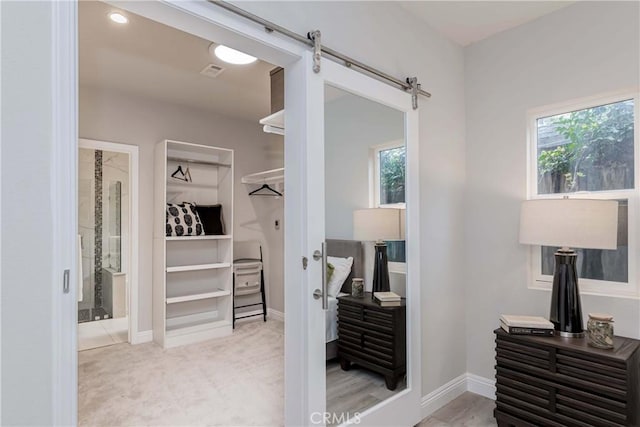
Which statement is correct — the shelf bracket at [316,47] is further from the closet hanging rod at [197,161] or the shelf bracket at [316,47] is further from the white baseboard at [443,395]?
the closet hanging rod at [197,161]

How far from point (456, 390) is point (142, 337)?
10.7ft

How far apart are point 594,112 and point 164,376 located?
3.82 metres

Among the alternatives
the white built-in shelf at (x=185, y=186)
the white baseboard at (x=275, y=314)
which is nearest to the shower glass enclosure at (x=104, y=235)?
the white built-in shelf at (x=185, y=186)

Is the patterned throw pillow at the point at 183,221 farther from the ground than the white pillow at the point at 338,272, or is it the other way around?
the patterned throw pillow at the point at 183,221

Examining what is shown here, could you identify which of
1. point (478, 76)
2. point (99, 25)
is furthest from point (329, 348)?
point (99, 25)

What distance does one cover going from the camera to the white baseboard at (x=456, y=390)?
237 centimetres

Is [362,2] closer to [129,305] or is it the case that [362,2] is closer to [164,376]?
[164,376]

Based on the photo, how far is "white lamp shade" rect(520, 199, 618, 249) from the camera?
1.89 m

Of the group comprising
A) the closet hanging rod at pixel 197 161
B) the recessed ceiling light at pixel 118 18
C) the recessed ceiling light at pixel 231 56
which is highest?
the recessed ceiling light at pixel 118 18

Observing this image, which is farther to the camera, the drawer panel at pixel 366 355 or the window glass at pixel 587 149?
the window glass at pixel 587 149

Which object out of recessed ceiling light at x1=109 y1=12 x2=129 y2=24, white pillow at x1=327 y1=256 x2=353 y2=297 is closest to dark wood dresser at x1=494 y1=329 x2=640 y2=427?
white pillow at x1=327 y1=256 x2=353 y2=297

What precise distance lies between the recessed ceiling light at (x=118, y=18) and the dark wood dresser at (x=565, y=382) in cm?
325

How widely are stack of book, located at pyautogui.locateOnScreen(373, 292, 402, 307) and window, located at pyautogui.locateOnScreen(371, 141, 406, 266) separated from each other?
164mm

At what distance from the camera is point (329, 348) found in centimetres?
185
